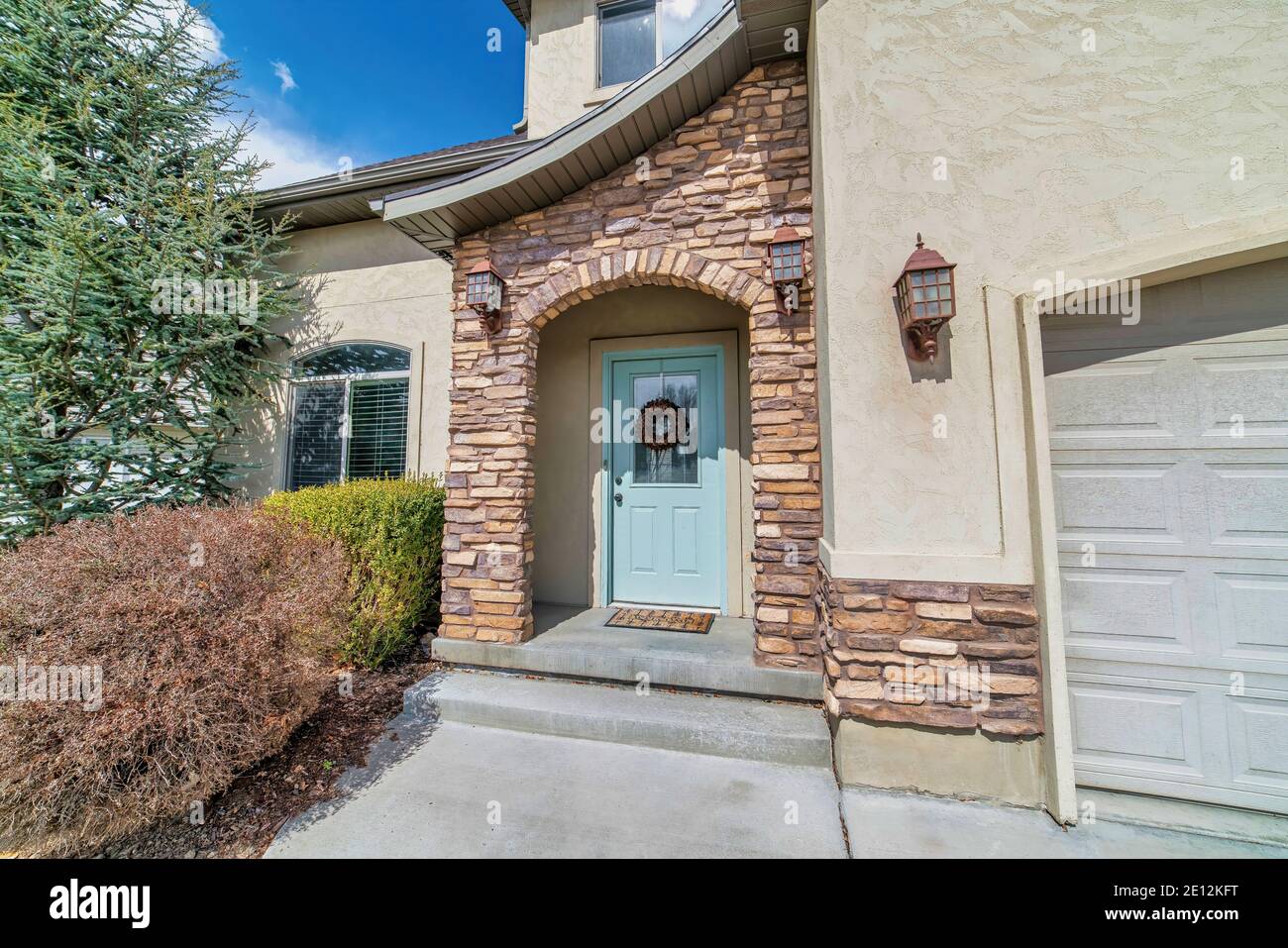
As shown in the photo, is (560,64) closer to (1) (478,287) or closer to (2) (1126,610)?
(1) (478,287)

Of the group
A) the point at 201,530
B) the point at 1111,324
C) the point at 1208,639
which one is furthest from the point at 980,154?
the point at 201,530

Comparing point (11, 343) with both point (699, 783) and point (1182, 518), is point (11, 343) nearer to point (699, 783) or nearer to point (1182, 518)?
point (699, 783)

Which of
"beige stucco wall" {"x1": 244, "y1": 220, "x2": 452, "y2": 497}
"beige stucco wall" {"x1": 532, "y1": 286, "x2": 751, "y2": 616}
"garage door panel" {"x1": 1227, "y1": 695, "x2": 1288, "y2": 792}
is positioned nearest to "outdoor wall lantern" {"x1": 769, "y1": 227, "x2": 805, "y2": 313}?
"beige stucco wall" {"x1": 532, "y1": 286, "x2": 751, "y2": 616}

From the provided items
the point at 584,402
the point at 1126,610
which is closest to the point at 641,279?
the point at 584,402

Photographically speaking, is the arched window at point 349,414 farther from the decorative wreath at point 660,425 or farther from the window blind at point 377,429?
the decorative wreath at point 660,425

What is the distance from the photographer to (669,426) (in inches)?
177

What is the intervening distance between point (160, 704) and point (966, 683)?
3727mm

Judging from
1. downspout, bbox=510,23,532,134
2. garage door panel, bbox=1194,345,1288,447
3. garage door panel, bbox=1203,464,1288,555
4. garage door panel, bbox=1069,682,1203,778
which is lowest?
garage door panel, bbox=1069,682,1203,778

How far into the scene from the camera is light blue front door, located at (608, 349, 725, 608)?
4395mm

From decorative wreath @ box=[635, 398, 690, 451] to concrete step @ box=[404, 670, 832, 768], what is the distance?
2.18 meters

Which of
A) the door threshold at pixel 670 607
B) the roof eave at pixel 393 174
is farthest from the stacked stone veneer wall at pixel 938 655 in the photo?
the roof eave at pixel 393 174

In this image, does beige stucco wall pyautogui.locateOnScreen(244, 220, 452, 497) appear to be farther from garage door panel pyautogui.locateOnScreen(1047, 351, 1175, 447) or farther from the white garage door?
the white garage door

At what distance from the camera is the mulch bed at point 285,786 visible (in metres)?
2.13

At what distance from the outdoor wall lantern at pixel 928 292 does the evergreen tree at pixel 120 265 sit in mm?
6427
